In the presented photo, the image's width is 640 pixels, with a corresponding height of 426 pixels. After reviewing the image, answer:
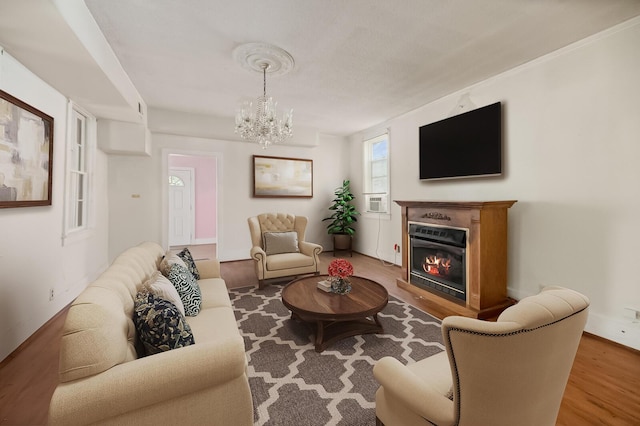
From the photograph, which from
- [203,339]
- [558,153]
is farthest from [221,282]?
[558,153]

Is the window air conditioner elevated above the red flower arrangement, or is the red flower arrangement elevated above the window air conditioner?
the window air conditioner

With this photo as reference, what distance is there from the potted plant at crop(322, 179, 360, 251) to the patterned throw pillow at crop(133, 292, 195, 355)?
4.72m

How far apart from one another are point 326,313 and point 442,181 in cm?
289

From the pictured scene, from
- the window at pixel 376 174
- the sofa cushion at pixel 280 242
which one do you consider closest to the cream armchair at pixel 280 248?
the sofa cushion at pixel 280 242

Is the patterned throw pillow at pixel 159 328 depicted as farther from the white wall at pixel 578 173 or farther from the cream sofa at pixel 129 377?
the white wall at pixel 578 173

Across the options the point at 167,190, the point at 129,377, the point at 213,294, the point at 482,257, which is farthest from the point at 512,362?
the point at 167,190

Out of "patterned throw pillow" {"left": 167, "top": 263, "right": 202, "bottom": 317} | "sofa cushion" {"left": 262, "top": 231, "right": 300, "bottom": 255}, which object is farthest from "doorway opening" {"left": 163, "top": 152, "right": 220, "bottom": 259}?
"patterned throw pillow" {"left": 167, "top": 263, "right": 202, "bottom": 317}

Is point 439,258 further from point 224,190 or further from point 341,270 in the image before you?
point 224,190

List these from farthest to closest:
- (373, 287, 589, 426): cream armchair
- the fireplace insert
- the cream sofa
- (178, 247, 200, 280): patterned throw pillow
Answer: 1. the fireplace insert
2. (178, 247, 200, 280): patterned throw pillow
3. the cream sofa
4. (373, 287, 589, 426): cream armchair

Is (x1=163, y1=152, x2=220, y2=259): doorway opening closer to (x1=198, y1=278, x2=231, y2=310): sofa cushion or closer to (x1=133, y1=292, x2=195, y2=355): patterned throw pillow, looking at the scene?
(x1=198, y1=278, x2=231, y2=310): sofa cushion

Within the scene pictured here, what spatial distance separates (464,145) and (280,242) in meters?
2.86

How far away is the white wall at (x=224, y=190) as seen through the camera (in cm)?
466

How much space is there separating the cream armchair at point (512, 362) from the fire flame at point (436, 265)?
2376 mm

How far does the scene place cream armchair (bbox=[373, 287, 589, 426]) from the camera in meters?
0.82
